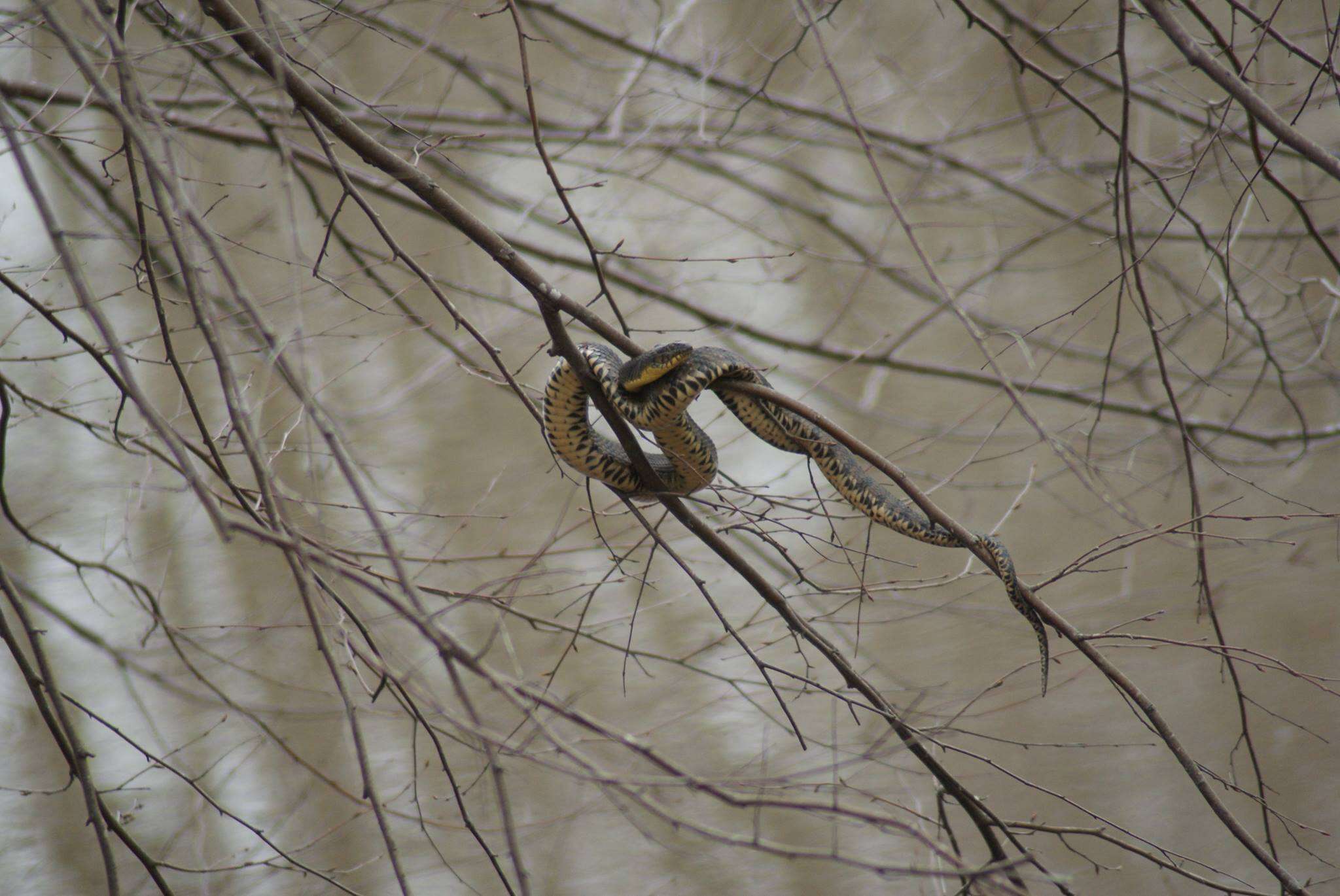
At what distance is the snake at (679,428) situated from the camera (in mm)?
2119

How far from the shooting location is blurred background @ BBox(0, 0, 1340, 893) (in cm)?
233

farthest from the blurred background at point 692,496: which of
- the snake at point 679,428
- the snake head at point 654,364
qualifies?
the snake head at point 654,364

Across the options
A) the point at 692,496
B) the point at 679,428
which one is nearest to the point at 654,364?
the point at 679,428

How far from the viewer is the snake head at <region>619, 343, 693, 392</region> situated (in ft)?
6.89

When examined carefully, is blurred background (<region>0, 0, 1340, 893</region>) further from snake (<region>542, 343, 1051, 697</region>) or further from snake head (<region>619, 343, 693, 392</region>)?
snake head (<region>619, 343, 693, 392</region>)

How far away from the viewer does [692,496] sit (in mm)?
2248

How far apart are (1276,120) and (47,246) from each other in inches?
239

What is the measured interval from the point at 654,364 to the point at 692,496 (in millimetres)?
304

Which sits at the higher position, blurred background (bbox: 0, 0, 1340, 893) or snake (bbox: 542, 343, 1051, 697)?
blurred background (bbox: 0, 0, 1340, 893)

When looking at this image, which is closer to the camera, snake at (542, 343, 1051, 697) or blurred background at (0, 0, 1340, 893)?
snake at (542, 343, 1051, 697)

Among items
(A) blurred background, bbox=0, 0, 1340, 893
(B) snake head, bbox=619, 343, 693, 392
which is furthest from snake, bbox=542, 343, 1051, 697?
(A) blurred background, bbox=0, 0, 1340, 893

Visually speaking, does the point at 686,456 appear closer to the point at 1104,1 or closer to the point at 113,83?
the point at 113,83

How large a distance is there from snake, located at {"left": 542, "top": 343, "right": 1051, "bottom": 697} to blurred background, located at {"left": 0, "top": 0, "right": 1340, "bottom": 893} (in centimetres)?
12

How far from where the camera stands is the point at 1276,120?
1620mm
